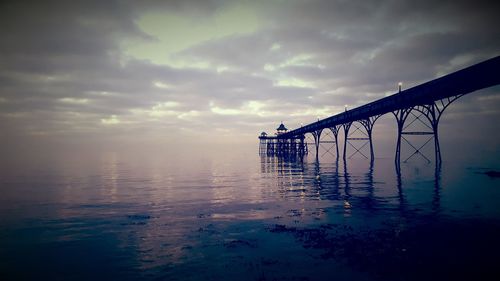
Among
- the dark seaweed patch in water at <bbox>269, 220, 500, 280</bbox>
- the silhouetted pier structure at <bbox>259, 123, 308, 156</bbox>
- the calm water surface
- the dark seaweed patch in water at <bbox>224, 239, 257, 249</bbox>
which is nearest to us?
the dark seaweed patch in water at <bbox>269, 220, 500, 280</bbox>

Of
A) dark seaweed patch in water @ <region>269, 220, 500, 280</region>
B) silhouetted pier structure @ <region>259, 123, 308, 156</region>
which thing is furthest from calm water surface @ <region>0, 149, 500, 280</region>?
silhouetted pier structure @ <region>259, 123, 308, 156</region>

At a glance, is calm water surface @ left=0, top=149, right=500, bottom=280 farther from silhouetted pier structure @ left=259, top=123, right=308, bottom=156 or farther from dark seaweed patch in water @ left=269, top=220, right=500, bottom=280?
silhouetted pier structure @ left=259, top=123, right=308, bottom=156

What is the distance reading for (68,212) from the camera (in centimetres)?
1945

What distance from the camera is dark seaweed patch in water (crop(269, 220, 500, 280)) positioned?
892 cm

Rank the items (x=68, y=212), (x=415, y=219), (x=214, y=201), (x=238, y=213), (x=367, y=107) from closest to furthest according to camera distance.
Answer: (x=415, y=219)
(x=238, y=213)
(x=68, y=212)
(x=214, y=201)
(x=367, y=107)

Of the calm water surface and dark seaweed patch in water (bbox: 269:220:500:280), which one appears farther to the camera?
the calm water surface

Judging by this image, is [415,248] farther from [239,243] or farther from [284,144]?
[284,144]

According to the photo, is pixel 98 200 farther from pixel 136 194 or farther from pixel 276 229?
pixel 276 229

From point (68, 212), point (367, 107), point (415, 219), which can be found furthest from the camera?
point (367, 107)

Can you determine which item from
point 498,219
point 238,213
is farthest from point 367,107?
point 238,213

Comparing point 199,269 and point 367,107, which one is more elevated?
point 367,107

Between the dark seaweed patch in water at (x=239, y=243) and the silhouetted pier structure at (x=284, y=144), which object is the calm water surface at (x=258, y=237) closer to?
the dark seaweed patch in water at (x=239, y=243)

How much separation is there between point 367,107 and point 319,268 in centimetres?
4368

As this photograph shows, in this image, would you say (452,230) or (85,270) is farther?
(452,230)
